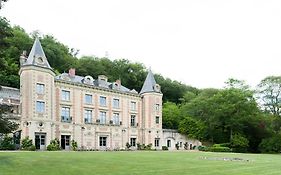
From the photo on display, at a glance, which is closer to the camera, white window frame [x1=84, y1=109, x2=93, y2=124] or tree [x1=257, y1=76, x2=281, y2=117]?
white window frame [x1=84, y1=109, x2=93, y2=124]

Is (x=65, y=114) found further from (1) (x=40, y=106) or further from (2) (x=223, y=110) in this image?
(2) (x=223, y=110)

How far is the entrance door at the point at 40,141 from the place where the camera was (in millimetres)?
40656

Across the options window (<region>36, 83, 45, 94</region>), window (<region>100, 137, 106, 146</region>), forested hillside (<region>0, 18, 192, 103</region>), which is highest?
forested hillside (<region>0, 18, 192, 103</region>)

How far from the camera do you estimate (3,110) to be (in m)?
16.7

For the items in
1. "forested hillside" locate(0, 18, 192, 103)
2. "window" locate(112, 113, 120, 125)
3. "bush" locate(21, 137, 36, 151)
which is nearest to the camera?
"bush" locate(21, 137, 36, 151)

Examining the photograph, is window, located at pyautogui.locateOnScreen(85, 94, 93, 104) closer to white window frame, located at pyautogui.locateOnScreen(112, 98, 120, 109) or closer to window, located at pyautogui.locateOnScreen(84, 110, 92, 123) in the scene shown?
window, located at pyautogui.locateOnScreen(84, 110, 92, 123)

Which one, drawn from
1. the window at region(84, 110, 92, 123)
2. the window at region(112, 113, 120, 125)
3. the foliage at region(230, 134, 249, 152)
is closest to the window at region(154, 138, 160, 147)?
the window at region(112, 113, 120, 125)

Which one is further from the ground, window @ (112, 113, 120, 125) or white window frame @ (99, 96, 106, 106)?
white window frame @ (99, 96, 106, 106)

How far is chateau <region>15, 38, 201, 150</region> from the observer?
135ft

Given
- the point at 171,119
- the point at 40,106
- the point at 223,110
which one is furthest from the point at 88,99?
the point at 223,110

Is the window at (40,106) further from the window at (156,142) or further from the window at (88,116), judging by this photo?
the window at (156,142)

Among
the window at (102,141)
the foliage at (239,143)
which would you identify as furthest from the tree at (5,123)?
the foliage at (239,143)

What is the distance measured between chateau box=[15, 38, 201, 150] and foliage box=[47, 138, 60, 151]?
602 mm

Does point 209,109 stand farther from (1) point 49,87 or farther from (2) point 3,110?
(2) point 3,110
